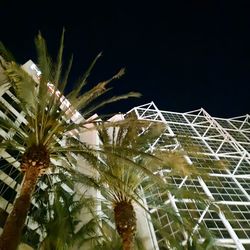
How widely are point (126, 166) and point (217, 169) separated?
461 inches

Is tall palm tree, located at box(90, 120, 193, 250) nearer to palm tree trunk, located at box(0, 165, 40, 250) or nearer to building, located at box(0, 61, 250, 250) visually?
building, located at box(0, 61, 250, 250)

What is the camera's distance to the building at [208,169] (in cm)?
1855

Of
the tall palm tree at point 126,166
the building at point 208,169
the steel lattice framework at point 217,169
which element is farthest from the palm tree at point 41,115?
the steel lattice framework at point 217,169

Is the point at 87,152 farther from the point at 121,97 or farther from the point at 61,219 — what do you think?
the point at 61,219

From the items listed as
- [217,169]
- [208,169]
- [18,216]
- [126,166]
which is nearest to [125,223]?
[126,166]

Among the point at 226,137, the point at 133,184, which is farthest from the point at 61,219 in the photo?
the point at 226,137

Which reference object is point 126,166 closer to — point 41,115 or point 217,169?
point 41,115

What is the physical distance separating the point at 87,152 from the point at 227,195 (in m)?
22.3

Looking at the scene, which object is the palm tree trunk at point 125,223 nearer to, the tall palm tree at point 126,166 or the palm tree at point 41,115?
the tall palm tree at point 126,166

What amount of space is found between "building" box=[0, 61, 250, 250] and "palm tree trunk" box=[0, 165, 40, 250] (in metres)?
2.72

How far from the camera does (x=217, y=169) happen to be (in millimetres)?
22031

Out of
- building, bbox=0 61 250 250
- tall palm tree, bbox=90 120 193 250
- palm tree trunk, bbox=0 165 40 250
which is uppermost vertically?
building, bbox=0 61 250 250

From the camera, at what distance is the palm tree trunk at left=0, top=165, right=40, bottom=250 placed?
7410mm

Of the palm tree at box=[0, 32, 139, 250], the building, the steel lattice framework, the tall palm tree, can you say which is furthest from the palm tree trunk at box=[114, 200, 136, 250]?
the steel lattice framework
